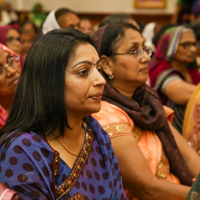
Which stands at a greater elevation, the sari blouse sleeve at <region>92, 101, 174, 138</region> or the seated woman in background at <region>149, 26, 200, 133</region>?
the sari blouse sleeve at <region>92, 101, 174, 138</region>

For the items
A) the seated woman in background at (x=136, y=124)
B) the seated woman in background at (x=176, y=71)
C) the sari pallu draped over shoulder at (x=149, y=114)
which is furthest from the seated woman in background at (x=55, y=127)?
the seated woman in background at (x=176, y=71)

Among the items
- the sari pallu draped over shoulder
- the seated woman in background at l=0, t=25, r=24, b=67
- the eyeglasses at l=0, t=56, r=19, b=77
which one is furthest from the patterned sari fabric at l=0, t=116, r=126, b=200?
the seated woman in background at l=0, t=25, r=24, b=67

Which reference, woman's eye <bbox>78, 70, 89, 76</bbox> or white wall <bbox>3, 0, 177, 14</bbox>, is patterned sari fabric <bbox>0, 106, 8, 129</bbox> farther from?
white wall <bbox>3, 0, 177, 14</bbox>

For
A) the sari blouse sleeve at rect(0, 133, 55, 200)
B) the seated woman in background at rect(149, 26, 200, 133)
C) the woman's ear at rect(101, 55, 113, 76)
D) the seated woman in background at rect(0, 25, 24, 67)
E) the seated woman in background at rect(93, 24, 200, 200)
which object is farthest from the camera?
the seated woman in background at rect(0, 25, 24, 67)

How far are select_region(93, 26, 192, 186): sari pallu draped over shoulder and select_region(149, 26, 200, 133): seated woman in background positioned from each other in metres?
0.80

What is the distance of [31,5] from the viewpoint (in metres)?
9.07

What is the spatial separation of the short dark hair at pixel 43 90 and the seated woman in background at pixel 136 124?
1.58 ft

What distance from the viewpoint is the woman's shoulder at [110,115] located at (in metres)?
1.62

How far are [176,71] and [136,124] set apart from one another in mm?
1282

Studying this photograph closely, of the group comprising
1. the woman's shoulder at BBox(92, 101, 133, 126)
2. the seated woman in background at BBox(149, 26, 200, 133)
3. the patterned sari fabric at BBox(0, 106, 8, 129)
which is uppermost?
the woman's shoulder at BBox(92, 101, 133, 126)

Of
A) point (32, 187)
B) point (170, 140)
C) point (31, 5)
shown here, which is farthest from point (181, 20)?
point (32, 187)

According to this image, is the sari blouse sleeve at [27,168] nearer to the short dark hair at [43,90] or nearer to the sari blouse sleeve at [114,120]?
the short dark hair at [43,90]

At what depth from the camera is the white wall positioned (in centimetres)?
845

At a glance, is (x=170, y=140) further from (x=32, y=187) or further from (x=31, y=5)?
(x=31, y=5)
